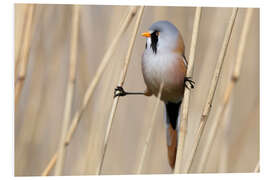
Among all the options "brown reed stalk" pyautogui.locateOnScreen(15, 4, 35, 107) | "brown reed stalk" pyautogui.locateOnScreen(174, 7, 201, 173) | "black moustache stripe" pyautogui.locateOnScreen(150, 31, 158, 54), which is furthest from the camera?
"black moustache stripe" pyautogui.locateOnScreen(150, 31, 158, 54)

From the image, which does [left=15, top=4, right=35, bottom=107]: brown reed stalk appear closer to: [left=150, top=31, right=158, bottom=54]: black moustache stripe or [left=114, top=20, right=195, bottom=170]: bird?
[left=114, top=20, right=195, bottom=170]: bird

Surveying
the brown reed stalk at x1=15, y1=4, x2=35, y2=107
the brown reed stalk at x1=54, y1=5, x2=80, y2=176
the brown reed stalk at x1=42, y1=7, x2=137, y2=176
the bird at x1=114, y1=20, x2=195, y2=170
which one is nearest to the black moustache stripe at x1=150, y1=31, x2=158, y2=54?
the bird at x1=114, y1=20, x2=195, y2=170

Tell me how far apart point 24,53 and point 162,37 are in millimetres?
521

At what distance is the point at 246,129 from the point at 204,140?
0.61ft

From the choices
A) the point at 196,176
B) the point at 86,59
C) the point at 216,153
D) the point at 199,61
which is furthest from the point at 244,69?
the point at 86,59

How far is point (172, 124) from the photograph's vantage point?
163 cm

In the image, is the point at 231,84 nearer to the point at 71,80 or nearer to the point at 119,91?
the point at 119,91

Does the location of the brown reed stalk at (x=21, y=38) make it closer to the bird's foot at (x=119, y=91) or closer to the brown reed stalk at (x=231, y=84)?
the bird's foot at (x=119, y=91)

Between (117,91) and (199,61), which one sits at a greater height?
(199,61)

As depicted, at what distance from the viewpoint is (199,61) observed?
164cm

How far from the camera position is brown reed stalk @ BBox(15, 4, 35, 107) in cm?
145

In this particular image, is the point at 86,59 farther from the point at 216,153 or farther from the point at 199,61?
the point at 216,153

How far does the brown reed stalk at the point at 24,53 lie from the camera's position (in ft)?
4.76

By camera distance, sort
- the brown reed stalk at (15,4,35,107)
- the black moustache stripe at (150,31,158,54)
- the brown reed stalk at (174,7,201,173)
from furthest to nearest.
A: the black moustache stripe at (150,31,158,54) → the brown reed stalk at (15,4,35,107) → the brown reed stalk at (174,7,201,173)
